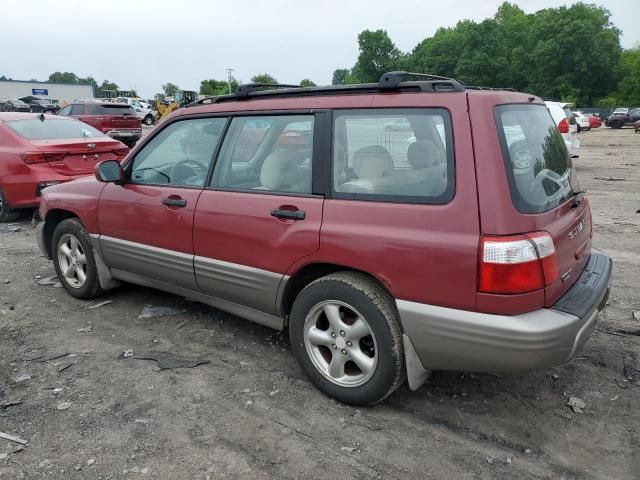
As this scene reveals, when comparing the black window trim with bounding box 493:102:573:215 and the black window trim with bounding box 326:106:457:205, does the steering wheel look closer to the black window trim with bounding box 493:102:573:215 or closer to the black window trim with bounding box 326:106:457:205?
the black window trim with bounding box 326:106:457:205

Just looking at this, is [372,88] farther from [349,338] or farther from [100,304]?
[100,304]

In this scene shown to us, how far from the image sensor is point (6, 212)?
765 cm

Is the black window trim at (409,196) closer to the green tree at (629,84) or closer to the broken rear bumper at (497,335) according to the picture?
the broken rear bumper at (497,335)

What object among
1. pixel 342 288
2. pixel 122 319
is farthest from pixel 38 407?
pixel 342 288

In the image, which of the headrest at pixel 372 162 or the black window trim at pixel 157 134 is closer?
the headrest at pixel 372 162

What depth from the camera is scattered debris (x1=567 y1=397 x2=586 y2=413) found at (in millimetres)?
3033

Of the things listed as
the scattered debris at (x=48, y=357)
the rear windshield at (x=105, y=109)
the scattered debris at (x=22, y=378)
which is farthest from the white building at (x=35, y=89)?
the scattered debris at (x=22, y=378)

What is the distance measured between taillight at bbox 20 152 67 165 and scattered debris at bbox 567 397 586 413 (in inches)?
275

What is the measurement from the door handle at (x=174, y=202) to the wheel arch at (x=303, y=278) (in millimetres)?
1001

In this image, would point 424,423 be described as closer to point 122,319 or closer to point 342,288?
point 342,288

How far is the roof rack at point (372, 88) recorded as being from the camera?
2748 millimetres

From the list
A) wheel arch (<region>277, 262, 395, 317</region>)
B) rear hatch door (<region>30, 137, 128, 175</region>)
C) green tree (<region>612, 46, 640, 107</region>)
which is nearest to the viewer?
wheel arch (<region>277, 262, 395, 317</region>)

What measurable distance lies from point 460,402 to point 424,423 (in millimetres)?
330

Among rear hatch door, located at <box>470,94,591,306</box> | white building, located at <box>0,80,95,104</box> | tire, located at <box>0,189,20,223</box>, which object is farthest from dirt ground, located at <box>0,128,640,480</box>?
white building, located at <box>0,80,95,104</box>
